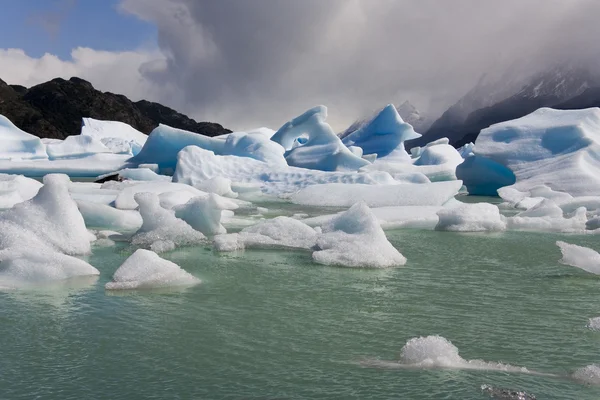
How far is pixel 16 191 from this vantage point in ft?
37.3

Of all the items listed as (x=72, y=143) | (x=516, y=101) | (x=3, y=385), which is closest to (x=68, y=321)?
(x=3, y=385)

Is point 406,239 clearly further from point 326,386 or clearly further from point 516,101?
point 516,101

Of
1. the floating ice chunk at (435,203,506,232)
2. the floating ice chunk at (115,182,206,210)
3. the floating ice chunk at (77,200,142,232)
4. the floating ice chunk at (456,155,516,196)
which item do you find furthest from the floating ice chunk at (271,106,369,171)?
the floating ice chunk at (77,200,142,232)

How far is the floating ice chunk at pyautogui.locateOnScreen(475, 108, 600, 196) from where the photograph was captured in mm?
15516

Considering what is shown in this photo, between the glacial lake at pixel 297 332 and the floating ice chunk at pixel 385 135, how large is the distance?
19.0m

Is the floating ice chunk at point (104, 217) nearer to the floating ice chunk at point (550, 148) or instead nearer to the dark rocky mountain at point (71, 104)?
the floating ice chunk at point (550, 148)

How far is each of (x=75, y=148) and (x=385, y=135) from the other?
15704 mm

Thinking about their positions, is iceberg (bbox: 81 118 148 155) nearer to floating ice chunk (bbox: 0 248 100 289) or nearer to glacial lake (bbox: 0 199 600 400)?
floating ice chunk (bbox: 0 248 100 289)

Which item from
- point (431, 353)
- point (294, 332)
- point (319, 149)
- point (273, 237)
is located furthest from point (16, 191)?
point (319, 149)

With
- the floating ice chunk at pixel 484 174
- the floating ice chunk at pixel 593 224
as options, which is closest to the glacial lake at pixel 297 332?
the floating ice chunk at pixel 593 224

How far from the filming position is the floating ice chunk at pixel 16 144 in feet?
94.8

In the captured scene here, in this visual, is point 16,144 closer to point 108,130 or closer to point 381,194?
point 108,130

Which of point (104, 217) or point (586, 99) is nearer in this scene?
point (104, 217)

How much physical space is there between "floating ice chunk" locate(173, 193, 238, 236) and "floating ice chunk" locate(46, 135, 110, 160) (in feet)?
78.9
